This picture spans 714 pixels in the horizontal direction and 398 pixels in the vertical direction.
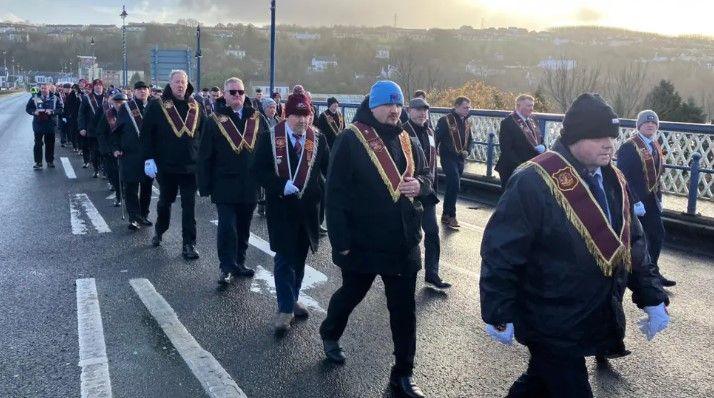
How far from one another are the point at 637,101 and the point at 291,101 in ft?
125

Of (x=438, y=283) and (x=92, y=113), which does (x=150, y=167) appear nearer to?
(x=438, y=283)

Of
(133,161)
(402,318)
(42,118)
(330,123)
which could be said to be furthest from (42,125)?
(402,318)

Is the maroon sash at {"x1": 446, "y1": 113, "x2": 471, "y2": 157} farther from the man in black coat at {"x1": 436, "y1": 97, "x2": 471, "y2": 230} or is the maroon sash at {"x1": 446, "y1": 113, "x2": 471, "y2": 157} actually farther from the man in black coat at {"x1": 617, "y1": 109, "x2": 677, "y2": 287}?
the man in black coat at {"x1": 617, "y1": 109, "x2": 677, "y2": 287}

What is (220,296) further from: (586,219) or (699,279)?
(699,279)

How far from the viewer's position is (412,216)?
469 centimetres

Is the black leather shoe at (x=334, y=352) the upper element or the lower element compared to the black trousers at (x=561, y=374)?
lower

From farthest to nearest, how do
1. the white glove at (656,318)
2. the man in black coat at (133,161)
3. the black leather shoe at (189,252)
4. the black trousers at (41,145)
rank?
1. the black trousers at (41,145)
2. the man in black coat at (133,161)
3. the black leather shoe at (189,252)
4. the white glove at (656,318)

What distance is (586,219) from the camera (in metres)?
3.24

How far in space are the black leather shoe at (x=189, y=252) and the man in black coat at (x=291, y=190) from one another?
8.97 feet

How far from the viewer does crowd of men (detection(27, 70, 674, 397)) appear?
127 inches

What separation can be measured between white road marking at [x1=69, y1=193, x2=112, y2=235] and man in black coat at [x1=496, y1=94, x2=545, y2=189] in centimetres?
580

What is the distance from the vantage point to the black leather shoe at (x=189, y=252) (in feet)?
28.2

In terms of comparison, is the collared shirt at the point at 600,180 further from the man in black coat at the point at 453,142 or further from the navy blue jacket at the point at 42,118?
the navy blue jacket at the point at 42,118

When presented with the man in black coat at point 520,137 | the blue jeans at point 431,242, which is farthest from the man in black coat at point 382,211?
the man in black coat at point 520,137
